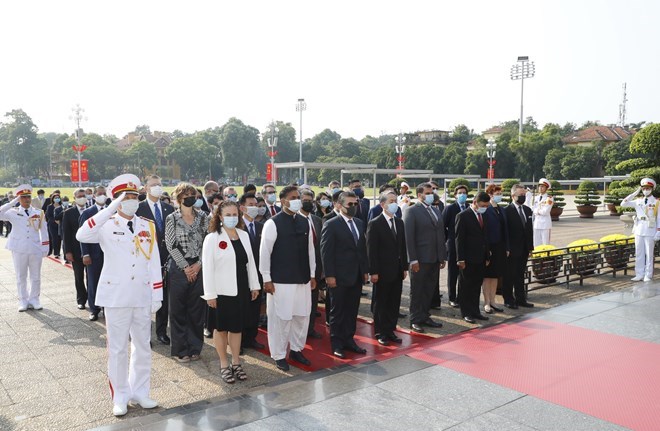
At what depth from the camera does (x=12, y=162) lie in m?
87.7

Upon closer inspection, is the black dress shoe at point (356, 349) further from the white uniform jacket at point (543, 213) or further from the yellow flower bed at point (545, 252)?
the white uniform jacket at point (543, 213)

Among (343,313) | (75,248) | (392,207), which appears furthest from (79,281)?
(392,207)

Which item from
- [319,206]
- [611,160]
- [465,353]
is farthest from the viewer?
[611,160]

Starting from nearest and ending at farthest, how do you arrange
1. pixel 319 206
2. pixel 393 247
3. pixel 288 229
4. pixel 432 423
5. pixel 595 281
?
1. pixel 432 423
2. pixel 288 229
3. pixel 393 247
4. pixel 319 206
5. pixel 595 281

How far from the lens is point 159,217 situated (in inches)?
248

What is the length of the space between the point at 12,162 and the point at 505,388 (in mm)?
101185

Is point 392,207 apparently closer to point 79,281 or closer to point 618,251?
point 79,281

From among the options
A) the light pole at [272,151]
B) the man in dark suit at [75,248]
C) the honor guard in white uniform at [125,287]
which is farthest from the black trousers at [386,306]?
the light pole at [272,151]

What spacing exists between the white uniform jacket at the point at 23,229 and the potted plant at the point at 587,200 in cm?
2480

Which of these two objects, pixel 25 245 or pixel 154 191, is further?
pixel 25 245

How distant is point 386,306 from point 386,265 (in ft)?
1.71

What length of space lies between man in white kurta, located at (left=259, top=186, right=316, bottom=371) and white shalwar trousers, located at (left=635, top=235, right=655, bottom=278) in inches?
304

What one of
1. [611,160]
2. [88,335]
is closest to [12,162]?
[611,160]

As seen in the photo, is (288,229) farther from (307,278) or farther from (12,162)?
(12,162)
